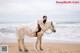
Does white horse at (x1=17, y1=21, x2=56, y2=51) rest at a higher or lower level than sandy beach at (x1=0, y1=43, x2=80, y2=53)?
higher

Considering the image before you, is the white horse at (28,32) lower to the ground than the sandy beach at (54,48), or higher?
higher

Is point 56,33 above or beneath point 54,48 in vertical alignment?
above

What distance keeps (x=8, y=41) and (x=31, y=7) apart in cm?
49

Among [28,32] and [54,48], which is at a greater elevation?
[28,32]

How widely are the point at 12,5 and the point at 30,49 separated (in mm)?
571

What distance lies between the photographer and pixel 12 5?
1.77 metres

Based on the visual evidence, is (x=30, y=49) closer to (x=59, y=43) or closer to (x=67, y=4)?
(x=59, y=43)

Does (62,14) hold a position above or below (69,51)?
above

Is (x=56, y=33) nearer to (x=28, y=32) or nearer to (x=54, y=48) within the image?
(x=54, y=48)

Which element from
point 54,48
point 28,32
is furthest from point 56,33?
point 28,32

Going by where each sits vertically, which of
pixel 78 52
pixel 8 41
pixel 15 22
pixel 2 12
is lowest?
pixel 78 52

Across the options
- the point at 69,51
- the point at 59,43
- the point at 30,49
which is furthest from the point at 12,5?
the point at 69,51

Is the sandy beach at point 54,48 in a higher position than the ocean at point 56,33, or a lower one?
lower

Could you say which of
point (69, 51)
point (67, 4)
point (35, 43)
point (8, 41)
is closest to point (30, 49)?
point (35, 43)
